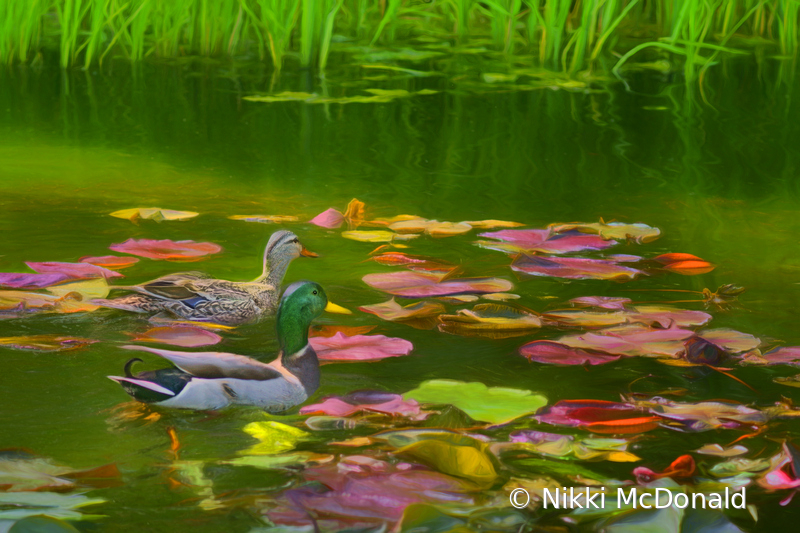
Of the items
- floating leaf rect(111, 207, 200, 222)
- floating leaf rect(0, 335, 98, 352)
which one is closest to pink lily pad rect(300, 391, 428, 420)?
floating leaf rect(0, 335, 98, 352)

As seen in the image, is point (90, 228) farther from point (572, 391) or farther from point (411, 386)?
point (572, 391)

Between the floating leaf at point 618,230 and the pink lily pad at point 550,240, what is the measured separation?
63mm

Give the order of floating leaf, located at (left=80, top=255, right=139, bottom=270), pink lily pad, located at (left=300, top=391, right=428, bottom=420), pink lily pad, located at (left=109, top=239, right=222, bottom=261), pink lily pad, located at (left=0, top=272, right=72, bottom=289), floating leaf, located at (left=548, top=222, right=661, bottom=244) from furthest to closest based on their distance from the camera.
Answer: floating leaf, located at (left=548, top=222, right=661, bottom=244) < pink lily pad, located at (left=109, top=239, right=222, bottom=261) < floating leaf, located at (left=80, top=255, right=139, bottom=270) < pink lily pad, located at (left=0, top=272, right=72, bottom=289) < pink lily pad, located at (left=300, top=391, right=428, bottom=420)

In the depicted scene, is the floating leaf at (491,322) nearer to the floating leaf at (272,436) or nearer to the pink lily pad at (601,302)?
the pink lily pad at (601,302)

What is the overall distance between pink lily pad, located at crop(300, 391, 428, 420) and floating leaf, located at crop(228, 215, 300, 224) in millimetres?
1441

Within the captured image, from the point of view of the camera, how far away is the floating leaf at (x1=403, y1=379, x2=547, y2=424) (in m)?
2.05

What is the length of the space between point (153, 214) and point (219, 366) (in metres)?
1.59

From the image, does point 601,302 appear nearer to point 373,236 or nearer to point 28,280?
point 373,236

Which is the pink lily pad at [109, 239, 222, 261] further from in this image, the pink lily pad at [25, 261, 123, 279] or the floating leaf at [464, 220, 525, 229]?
the floating leaf at [464, 220, 525, 229]

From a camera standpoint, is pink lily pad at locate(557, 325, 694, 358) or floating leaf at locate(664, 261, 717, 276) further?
floating leaf at locate(664, 261, 717, 276)

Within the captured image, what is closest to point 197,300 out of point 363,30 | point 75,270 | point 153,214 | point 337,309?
point 337,309

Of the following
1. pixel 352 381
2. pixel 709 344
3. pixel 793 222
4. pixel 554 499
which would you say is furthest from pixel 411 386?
pixel 793 222

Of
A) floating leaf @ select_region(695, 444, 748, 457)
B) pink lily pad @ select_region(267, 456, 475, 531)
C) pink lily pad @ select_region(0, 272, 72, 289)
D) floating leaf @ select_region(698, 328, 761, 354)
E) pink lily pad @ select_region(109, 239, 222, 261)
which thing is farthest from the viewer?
pink lily pad @ select_region(109, 239, 222, 261)

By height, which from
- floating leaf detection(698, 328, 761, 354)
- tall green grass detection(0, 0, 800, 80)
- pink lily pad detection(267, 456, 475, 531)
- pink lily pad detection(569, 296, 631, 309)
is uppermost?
tall green grass detection(0, 0, 800, 80)
